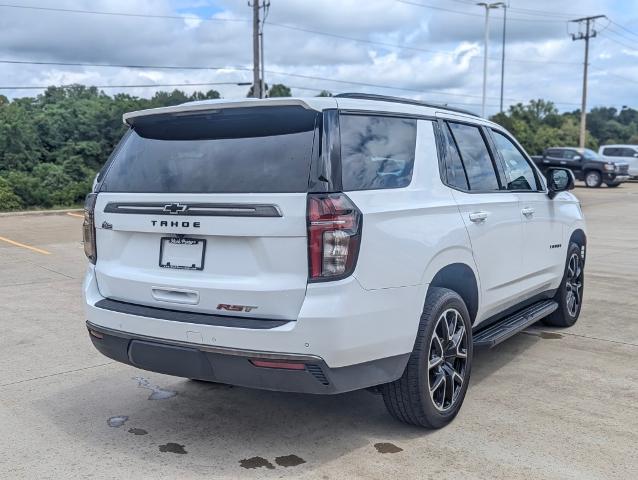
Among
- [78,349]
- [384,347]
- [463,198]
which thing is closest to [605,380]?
[463,198]

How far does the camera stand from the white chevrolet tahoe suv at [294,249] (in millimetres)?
3324

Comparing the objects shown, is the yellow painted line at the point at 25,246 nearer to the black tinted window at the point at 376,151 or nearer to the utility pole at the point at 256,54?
the black tinted window at the point at 376,151

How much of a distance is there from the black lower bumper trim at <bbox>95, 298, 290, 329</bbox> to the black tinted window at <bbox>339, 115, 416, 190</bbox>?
0.80 meters

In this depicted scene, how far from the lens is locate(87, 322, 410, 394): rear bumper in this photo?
131 inches

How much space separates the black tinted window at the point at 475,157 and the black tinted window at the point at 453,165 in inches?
3.2

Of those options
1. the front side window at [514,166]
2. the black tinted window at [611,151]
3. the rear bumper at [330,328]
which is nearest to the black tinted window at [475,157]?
the front side window at [514,166]

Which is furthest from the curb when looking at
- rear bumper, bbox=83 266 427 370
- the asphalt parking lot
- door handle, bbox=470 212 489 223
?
door handle, bbox=470 212 489 223

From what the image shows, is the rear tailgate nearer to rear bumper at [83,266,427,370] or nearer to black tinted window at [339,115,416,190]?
rear bumper at [83,266,427,370]

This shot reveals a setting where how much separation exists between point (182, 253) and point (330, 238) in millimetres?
851

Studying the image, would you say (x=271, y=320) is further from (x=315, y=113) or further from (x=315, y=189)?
(x=315, y=113)

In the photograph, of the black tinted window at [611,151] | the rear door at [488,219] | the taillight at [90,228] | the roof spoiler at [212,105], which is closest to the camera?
the roof spoiler at [212,105]

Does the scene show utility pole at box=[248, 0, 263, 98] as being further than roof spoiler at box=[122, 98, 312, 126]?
Yes

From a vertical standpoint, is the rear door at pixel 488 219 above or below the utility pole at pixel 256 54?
below

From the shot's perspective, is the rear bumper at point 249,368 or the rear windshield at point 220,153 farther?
the rear windshield at point 220,153
